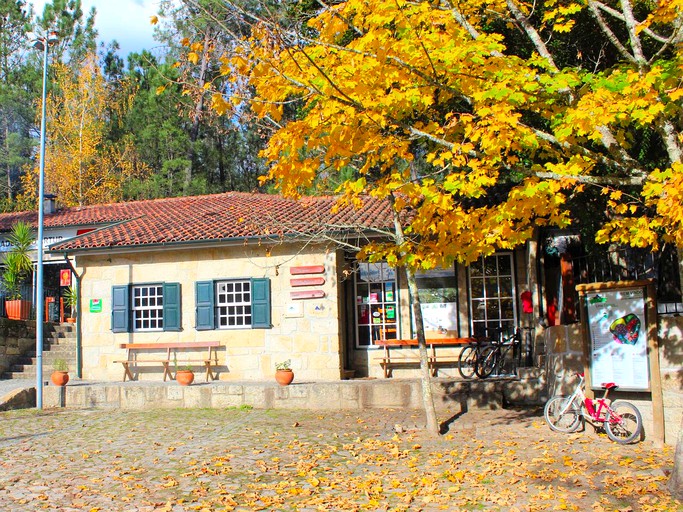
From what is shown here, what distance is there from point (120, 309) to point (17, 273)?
645cm

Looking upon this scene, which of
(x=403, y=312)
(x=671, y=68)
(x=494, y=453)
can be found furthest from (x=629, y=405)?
(x=403, y=312)

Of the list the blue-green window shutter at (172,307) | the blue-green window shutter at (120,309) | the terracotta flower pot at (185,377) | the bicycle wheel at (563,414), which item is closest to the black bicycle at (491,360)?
the bicycle wheel at (563,414)

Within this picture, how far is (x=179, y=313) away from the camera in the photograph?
53.8ft

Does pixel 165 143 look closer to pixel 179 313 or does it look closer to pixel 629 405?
pixel 179 313

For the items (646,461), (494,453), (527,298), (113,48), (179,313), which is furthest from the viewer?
(113,48)

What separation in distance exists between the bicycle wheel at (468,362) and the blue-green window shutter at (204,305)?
5.46 m

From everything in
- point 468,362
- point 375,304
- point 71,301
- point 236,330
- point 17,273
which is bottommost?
point 468,362

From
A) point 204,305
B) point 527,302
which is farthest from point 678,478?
point 204,305

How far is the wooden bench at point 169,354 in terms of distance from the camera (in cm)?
1593

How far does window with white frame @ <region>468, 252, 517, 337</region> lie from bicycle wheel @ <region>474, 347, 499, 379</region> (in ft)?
5.45

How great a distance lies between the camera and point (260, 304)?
1580 centimetres

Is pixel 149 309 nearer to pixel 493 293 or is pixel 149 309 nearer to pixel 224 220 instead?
pixel 224 220

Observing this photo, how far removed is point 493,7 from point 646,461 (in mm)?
5659

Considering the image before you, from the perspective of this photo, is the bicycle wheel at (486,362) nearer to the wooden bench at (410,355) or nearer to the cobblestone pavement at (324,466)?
the wooden bench at (410,355)
